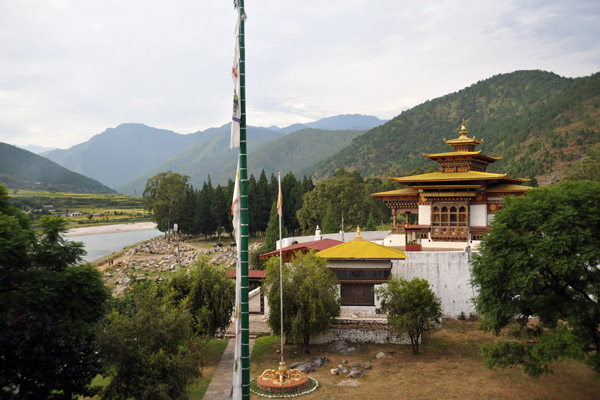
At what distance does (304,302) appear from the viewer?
19.0m

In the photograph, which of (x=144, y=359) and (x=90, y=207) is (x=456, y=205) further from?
(x=90, y=207)

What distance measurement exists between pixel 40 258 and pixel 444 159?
24330mm

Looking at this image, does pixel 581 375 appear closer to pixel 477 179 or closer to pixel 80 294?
pixel 477 179

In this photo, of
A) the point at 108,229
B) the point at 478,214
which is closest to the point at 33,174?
the point at 108,229

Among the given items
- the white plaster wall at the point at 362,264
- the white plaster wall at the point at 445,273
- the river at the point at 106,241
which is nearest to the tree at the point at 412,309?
the white plaster wall at the point at 362,264

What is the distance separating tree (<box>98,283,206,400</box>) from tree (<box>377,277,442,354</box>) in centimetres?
875

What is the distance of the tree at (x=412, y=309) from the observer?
18.2m

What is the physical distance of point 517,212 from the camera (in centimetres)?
1502

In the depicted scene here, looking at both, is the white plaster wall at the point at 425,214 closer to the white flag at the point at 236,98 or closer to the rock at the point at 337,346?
the rock at the point at 337,346

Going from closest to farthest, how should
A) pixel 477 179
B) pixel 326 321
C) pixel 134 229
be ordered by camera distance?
pixel 326 321
pixel 477 179
pixel 134 229

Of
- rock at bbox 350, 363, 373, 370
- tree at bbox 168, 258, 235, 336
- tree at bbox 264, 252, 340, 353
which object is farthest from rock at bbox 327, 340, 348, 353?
tree at bbox 168, 258, 235, 336

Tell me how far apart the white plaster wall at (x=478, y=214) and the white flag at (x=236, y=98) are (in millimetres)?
22274

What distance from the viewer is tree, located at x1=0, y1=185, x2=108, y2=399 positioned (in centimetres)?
1034

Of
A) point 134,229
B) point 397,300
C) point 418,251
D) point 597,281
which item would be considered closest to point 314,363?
point 397,300
